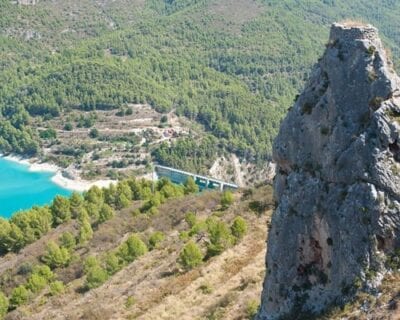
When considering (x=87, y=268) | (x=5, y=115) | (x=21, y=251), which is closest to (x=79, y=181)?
(x=5, y=115)

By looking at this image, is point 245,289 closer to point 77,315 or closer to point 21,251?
point 77,315

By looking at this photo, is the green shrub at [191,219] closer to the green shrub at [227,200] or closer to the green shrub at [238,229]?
the green shrub at [227,200]

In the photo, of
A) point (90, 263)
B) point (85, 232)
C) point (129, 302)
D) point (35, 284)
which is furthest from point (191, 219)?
point (129, 302)

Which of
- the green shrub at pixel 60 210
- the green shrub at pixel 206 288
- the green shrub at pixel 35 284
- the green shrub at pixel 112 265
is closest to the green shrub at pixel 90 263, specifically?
the green shrub at pixel 112 265

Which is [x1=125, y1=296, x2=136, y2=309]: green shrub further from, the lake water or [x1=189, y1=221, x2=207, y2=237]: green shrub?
the lake water

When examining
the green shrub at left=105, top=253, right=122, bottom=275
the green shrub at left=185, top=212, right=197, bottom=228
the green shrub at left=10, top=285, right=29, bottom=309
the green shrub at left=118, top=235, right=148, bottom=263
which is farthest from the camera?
the green shrub at left=185, top=212, right=197, bottom=228

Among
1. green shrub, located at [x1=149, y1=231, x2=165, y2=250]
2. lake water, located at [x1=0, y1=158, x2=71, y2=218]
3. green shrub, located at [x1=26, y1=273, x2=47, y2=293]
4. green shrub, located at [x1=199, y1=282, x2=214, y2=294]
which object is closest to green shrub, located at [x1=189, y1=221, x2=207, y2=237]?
green shrub, located at [x1=149, y1=231, x2=165, y2=250]
